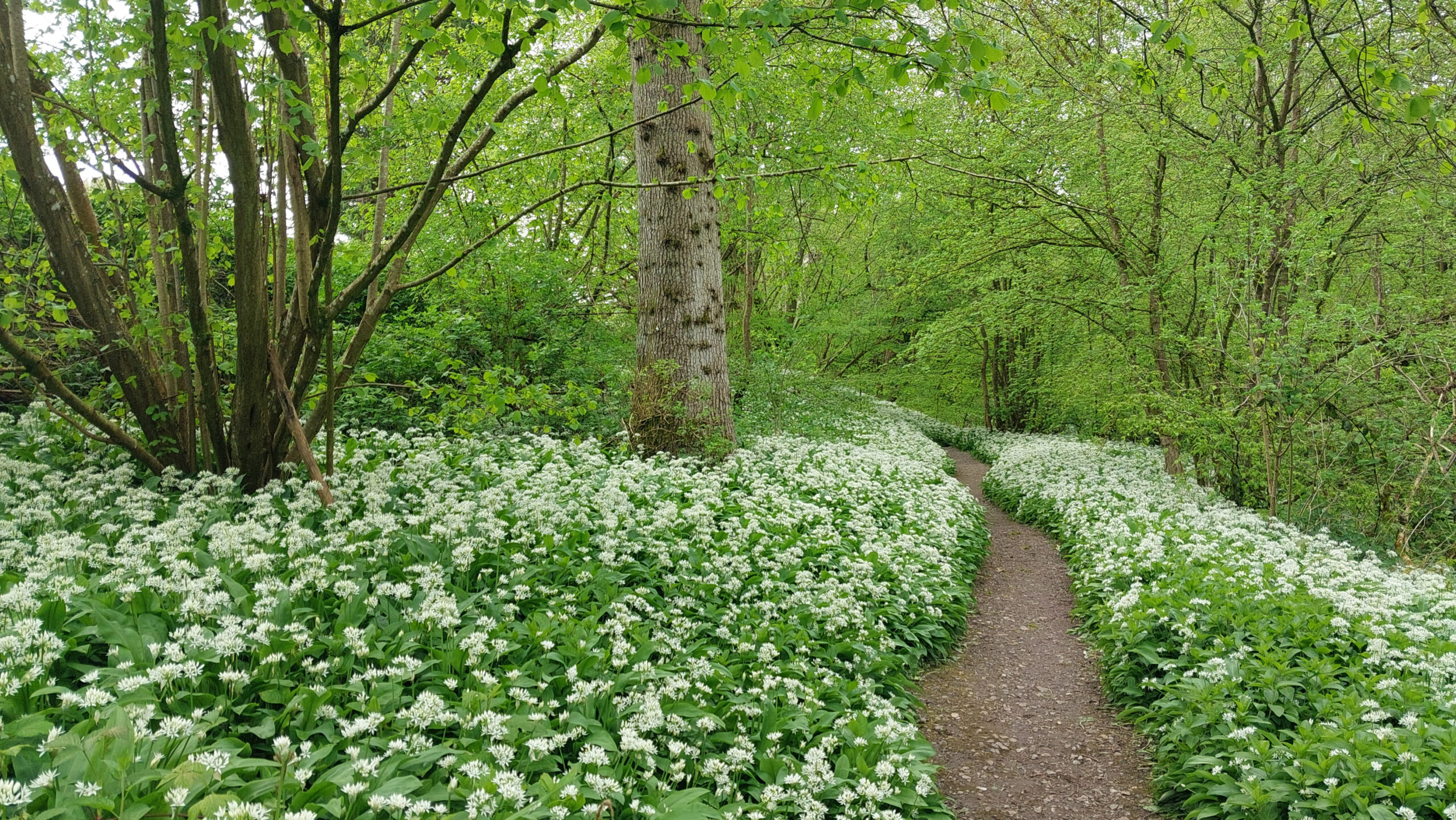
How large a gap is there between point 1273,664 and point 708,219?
20.8 ft

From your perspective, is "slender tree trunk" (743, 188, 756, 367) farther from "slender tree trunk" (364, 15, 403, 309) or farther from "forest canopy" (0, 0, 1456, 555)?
"slender tree trunk" (364, 15, 403, 309)

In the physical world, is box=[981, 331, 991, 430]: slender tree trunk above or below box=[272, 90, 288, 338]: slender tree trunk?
below

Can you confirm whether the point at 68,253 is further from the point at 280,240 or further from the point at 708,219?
the point at 708,219

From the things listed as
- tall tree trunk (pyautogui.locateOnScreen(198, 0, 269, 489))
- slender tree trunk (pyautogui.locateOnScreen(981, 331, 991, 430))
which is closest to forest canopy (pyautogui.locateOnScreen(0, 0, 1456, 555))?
tall tree trunk (pyautogui.locateOnScreen(198, 0, 269, 489))

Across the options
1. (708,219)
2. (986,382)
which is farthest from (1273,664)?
(986,382)

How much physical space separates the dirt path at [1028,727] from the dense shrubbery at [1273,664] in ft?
0.75

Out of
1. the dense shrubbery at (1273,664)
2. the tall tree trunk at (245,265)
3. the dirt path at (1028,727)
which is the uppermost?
the tall tree trunk at (245,265)

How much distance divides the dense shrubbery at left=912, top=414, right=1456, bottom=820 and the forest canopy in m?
2.51

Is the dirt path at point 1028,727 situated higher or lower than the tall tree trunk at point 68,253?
lower

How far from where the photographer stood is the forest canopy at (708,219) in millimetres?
4512

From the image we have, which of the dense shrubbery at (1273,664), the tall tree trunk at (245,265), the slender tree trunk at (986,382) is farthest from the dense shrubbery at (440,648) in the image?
the slender tree trunk at (986,382)

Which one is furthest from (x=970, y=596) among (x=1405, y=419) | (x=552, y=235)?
(x=552, y=235)

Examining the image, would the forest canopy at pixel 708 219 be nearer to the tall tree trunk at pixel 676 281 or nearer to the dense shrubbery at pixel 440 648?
the tall tree trunk at pixel 676 281

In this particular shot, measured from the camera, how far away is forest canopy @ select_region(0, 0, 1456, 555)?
451 centimetres
